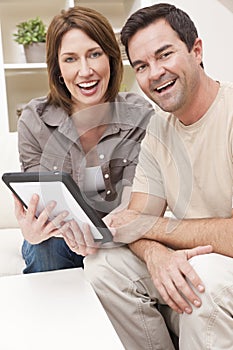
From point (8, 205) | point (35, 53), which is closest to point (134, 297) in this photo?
point (8, 205)

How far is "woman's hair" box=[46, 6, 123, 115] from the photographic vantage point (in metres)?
1.56

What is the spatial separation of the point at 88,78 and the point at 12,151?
0.70 metres

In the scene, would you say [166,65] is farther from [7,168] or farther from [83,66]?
[7,168]

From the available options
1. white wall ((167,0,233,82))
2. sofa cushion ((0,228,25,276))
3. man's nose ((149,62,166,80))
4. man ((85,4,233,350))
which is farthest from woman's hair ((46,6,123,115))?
white wall ((167,0,233,82))

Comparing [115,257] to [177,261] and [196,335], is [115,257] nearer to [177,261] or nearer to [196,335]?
[177,261]

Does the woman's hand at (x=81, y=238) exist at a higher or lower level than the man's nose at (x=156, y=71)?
lower

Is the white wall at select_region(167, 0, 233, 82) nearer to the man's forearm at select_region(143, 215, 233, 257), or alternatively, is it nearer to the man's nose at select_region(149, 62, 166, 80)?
the man's nose at select_region(149, 62, 166, 80)

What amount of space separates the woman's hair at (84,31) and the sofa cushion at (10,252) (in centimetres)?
52

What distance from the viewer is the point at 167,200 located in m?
1.44

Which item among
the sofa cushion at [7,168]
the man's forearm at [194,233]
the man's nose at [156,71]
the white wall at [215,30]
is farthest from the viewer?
the white wall at [215,30]

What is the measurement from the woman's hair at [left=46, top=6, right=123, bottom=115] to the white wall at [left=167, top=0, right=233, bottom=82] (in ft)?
4.78

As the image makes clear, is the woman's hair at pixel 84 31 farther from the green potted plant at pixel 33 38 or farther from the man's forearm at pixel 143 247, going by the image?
the green potted plant at pixel 33 38

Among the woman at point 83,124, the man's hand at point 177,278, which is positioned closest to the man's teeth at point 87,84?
the woman at point 83,124

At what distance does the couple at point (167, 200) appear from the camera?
1220 mm
